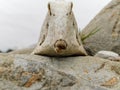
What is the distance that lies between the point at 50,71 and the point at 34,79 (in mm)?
366

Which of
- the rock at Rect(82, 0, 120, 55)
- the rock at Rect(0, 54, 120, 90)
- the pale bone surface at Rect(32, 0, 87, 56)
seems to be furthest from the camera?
the rock at Rect(82, 0, 120, 55)

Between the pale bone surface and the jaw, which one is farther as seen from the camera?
the pale bone surface

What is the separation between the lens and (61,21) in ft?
33.3

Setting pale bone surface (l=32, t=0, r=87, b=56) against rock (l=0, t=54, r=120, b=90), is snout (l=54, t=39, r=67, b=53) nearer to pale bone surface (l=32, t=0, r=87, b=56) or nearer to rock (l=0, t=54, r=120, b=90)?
pale bone surface (l=32, t=0, r=87, b=56)

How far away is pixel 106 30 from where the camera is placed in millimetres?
17047

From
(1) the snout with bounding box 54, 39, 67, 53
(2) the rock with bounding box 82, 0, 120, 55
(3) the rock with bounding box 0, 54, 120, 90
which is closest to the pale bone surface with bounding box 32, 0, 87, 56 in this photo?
(1) the snout with bounding box 54, 39, 67, 53

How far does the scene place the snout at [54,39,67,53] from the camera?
966 centimetres

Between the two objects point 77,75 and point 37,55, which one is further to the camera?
point 37,55

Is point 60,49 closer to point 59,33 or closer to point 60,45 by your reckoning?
point 60,45

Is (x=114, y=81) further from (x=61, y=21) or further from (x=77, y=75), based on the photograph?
(x=61, y=21)

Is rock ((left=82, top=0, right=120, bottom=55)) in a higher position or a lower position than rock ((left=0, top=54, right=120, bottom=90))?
higher

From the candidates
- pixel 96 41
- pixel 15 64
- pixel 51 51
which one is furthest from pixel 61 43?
pixel 96 41

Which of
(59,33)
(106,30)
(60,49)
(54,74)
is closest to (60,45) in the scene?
(60,49)

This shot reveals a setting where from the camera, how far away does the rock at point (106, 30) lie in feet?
53.8
